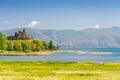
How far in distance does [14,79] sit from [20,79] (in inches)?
28.3

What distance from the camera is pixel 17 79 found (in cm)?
4181

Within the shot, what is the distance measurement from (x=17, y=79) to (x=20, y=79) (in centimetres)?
34

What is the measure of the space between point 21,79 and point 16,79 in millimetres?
586

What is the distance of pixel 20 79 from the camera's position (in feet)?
137

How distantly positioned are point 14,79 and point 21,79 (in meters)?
0.81

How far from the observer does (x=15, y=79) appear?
137ft

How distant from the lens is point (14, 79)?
41.6 m

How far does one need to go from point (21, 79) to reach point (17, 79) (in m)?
0.45

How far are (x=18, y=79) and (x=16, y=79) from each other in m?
0.39

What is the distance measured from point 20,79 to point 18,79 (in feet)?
0.80

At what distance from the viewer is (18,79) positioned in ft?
138

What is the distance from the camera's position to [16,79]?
41625mm

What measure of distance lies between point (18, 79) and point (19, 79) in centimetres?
11
